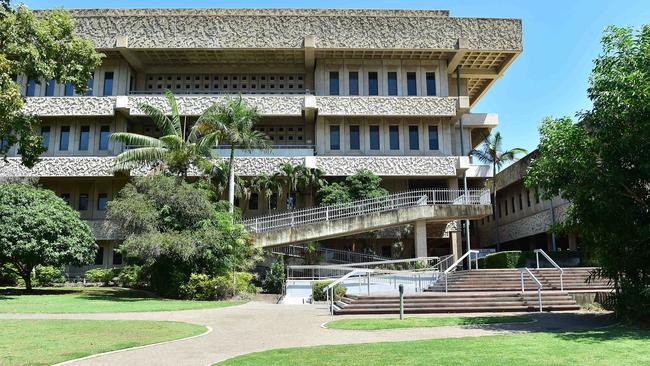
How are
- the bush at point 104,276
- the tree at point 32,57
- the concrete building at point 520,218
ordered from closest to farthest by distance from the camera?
the tree at point 32,57, the bush at point 104,276, the concrete building at point 520,218

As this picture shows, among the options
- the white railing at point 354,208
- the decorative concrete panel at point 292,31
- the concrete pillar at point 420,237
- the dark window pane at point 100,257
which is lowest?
the dark window pane at point 100,257

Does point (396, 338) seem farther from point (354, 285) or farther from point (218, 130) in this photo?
point (218, 130)

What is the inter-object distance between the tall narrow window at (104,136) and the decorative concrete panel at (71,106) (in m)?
1.66

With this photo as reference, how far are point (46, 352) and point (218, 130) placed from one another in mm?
18917

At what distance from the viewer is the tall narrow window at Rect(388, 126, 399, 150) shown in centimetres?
3652

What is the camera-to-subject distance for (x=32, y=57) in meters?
18.0

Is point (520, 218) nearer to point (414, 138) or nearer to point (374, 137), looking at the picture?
point (414, 138)

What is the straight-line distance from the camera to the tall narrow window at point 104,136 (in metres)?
36.1

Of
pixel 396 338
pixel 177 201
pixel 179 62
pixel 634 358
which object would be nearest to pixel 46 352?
pixel 396 338

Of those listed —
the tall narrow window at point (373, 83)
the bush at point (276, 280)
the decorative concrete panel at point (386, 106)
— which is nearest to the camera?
the bush at point (276, 280)

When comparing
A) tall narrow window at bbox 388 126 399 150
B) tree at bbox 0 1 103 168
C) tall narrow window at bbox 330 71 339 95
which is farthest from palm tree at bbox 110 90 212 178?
tall narrow window at bbox 388 126 399 150

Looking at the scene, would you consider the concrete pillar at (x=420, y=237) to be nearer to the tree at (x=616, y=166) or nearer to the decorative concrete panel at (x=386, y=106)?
the decorative concrete panel at (x=386, y=106)

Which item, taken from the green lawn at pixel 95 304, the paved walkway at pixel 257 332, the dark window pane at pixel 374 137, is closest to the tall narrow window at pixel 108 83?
the green lawn at pixel 95 304

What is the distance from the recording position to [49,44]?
19.0 meters
